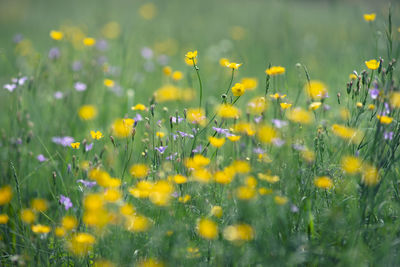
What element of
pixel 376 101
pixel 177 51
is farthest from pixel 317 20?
pixel 376 101

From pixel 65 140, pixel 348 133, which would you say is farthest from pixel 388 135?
pixel 65 140

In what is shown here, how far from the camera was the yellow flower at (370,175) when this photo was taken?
1259 mm

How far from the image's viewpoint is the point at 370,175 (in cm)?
127

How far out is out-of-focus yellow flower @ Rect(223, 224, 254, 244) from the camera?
1148 mm

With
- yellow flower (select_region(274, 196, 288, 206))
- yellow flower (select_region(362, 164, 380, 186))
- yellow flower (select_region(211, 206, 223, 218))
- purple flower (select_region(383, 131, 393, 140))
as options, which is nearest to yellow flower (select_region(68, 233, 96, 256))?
yellow flower (select_region(211, 206, 223, 218))

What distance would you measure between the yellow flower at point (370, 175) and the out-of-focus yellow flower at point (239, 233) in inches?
17.4

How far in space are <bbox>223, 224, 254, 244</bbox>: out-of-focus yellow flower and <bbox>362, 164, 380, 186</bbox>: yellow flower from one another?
0.44 meters

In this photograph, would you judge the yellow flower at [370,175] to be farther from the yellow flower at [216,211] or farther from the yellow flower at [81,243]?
the yellow flower at [81,243]

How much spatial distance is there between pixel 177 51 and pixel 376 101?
12.3ft

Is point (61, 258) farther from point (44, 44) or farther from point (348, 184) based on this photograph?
point (44, 44)

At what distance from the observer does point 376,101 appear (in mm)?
1521

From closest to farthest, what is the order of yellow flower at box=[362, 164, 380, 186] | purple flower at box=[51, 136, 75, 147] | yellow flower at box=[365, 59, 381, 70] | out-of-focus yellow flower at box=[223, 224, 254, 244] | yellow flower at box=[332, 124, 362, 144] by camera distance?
out-of-focus yellow flower at box=[223, 224, 254, 244] < yellow flower at box=[362, 164, 380, 186] < yellow flower at box=[332, 124, 362, 144] < yellow flower at box=[365, 59, 381, 70] < purple flower at box=[51, 136, 75, 147]

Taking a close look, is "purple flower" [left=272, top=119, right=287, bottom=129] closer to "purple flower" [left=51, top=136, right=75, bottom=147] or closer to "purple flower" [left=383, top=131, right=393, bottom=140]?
"purple flower" [left=383, top=131, right=393, bottom=140]

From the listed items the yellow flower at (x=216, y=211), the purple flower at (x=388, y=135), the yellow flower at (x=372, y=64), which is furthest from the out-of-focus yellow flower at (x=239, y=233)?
the yellow flower at (x=372, y=64)
